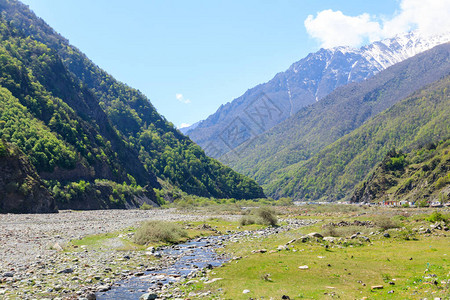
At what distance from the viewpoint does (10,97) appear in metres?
103

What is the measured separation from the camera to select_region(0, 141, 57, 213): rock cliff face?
61.8 metres

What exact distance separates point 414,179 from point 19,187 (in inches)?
5411

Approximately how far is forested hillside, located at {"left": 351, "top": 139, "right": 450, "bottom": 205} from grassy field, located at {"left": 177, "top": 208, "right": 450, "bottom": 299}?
78.2 m

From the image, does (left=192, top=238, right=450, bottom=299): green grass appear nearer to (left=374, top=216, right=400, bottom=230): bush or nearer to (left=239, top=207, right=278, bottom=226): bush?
(left=374, top=216, right=400, bottom=230): bush

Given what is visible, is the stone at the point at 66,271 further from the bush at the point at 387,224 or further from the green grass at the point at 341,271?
the bush at the point at 387,224

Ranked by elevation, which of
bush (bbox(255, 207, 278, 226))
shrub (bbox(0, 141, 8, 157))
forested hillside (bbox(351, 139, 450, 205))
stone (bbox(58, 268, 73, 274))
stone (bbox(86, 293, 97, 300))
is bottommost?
→ forested hillside (bbox(351, 139, 450, 205))

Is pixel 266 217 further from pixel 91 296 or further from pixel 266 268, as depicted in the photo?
pixel 91 296

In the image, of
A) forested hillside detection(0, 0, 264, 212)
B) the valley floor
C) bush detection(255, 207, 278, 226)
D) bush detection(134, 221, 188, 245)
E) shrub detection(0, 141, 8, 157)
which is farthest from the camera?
forested hillside detection(0, 0, 264, 212)

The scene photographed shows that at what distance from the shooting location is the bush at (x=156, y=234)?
3406 cm

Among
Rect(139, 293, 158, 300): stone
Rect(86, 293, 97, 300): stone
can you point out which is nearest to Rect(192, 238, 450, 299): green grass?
Rect(139, 293, 158, 300): stone

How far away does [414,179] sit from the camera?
13738cm

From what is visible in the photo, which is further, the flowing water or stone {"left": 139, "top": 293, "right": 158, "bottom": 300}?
the flowing water

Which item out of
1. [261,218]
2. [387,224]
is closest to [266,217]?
[261,218]

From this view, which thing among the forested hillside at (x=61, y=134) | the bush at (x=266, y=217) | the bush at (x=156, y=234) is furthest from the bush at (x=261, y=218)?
the forested hillside at (x=61, y=134)
